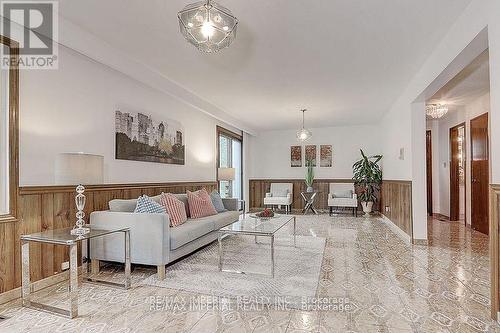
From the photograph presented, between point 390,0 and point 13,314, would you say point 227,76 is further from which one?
point 13,314

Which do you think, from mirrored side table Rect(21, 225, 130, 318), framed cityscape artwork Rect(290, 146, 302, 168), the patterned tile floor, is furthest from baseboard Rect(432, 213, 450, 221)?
mirrored side table Rect(21, 225, 130, 318)

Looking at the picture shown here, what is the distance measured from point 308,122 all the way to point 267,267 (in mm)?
5535

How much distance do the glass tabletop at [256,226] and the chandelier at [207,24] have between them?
1.90 metres

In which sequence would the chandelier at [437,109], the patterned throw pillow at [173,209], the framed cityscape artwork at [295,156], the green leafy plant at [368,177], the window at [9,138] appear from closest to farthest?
the window at [9,138] < the patterned throw pillow at [173,209] < the chandelier at [437,109] < the green leafy plant at [368,177] < the framed cityscape artwork at [295,156]

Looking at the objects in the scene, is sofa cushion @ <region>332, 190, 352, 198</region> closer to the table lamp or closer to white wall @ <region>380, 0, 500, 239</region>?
white wall @ <region>380, 0, 500, 239</region>

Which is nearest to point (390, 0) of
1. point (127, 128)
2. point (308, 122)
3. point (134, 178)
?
point (127, 128)

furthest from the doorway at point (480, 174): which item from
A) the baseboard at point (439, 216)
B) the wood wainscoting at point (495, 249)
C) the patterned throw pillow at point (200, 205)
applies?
the patterned throw pillow at point (200, 205)

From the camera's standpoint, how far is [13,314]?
2.25m

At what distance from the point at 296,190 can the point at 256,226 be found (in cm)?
565

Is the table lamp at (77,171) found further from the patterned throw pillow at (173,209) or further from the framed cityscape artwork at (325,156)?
the framed cityscape artwork at (325,156)

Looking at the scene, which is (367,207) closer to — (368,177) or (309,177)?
(368,177)

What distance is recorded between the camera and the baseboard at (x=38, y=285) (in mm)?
2441

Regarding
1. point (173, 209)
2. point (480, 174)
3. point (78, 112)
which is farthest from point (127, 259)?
point (480, 174)

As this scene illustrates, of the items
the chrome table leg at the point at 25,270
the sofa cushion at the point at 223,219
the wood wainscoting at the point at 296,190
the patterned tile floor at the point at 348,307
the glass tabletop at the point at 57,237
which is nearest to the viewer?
the patterned tile floor at the point at 348,307
